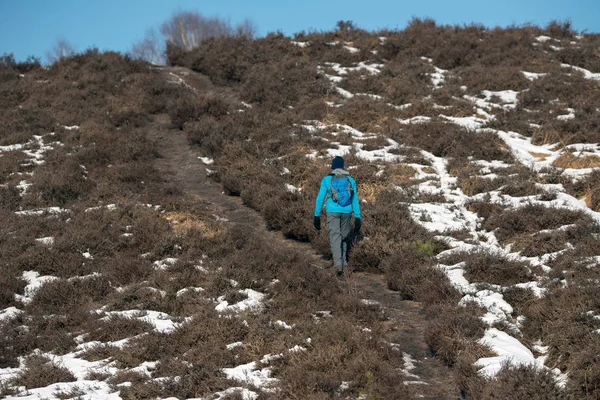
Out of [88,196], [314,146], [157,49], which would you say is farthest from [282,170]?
[157,49]

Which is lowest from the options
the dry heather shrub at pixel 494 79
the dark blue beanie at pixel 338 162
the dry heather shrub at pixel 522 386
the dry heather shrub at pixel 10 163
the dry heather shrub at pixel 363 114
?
the dry heather shrub at pixel 522 386

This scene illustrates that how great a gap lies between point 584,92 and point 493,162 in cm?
642

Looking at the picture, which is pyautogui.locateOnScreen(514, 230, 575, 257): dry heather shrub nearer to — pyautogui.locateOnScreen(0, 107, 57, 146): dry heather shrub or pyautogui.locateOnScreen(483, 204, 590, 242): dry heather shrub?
pyautogui.locateOnScreen(483, 204, 590, 242): dry heather shrub

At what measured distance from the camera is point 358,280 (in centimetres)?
1023

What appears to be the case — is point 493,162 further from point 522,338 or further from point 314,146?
point 522,338

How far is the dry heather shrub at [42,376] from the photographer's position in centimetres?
682

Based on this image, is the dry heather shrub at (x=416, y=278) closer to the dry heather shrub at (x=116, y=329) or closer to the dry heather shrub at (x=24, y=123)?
the dry heather shrub at (x=116, y=329)

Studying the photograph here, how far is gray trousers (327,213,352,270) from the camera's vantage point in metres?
10.4

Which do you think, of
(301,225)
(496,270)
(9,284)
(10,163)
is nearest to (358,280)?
(496,270)

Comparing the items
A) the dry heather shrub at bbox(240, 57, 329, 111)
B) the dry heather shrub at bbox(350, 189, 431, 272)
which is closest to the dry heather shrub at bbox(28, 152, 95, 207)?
the dry heather shrub at bbox(350, 189, 431, 272)

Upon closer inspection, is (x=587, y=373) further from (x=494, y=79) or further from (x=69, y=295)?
(x=494, y=79)

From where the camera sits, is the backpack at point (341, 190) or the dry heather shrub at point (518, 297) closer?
the dry heather shrub at point (518, 297)

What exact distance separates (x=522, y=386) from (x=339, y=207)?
518 centimetres

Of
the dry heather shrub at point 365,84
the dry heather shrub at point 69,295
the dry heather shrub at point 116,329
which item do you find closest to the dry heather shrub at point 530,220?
the dry heather shrub at point 116,329
